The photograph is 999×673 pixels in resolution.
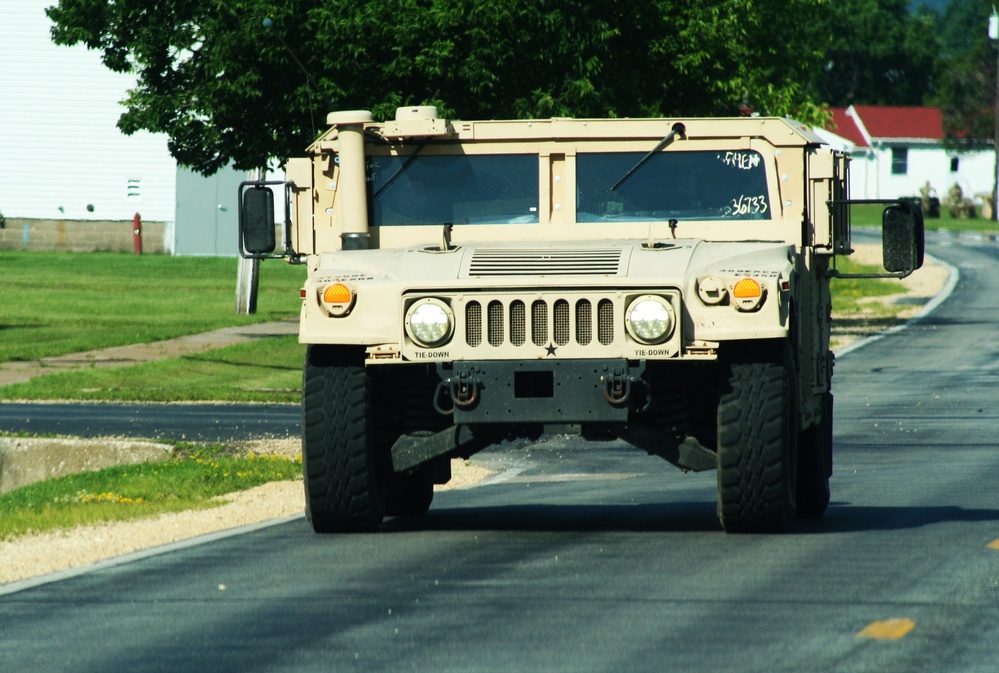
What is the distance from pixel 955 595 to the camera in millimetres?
8234

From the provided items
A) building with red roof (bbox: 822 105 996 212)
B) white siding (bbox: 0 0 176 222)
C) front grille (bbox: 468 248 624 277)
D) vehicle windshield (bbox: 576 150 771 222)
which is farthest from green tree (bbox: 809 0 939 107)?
front grille (bbox: 468 248 624 277)

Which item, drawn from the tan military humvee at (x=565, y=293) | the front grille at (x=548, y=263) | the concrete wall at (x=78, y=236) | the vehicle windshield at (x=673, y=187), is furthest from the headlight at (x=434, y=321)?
the concrete wall at (x=78, y=236)

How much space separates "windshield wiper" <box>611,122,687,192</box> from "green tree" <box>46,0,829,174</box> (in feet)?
36.0

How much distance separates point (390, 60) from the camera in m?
24.7

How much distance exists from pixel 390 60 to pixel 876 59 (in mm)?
108467

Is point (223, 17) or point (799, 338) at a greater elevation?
point (223, 17)

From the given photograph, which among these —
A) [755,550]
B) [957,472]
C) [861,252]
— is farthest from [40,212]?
[755,550]

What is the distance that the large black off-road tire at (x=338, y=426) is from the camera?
31.7 ft

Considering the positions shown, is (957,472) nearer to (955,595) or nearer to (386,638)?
(955,595)

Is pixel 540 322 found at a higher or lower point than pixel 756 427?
higher

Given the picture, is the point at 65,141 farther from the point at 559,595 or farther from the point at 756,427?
the point at 559,595

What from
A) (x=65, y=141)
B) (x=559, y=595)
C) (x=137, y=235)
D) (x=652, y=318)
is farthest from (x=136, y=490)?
(x=65, y=141)

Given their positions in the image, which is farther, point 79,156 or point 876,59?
point 876,59

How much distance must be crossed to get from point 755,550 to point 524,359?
1536 millimetres
